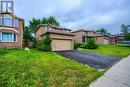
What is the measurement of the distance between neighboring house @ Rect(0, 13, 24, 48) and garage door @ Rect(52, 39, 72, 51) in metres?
6.48

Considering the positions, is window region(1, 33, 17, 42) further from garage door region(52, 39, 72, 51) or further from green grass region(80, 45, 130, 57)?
green grass region(80, 45, 130, 57)

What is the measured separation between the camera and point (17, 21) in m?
26.4

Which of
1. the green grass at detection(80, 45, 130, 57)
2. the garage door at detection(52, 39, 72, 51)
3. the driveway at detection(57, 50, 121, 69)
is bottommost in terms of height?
the driveway at detection(57, 50, 121, 69)

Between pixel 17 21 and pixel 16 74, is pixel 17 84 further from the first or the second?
pixel 17 21

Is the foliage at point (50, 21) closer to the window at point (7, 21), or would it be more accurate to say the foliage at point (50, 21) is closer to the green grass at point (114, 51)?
the green grass at point (114, 51)

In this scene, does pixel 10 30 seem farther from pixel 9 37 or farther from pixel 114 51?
pixel 114 51

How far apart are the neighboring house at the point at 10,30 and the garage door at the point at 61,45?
6483 millimetres

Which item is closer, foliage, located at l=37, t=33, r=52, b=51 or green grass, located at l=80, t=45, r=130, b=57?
green grass, located at l=80, t=45, r=130, b=57

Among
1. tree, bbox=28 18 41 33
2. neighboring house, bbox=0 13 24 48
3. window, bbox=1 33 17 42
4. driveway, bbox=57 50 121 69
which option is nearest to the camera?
driveway, bbox=57 50 121 69

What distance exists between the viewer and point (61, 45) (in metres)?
30.4

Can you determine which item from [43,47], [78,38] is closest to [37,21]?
[78,38]

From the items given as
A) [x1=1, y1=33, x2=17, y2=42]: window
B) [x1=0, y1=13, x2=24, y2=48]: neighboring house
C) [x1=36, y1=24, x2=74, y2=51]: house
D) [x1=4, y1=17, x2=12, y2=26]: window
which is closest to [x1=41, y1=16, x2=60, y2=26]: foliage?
[x1=36, y1=24, x2=74, y2=51]: house

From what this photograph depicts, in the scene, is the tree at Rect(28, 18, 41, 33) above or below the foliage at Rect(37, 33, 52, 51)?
above

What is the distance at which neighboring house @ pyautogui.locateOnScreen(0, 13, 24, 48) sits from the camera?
2475 centimetres
